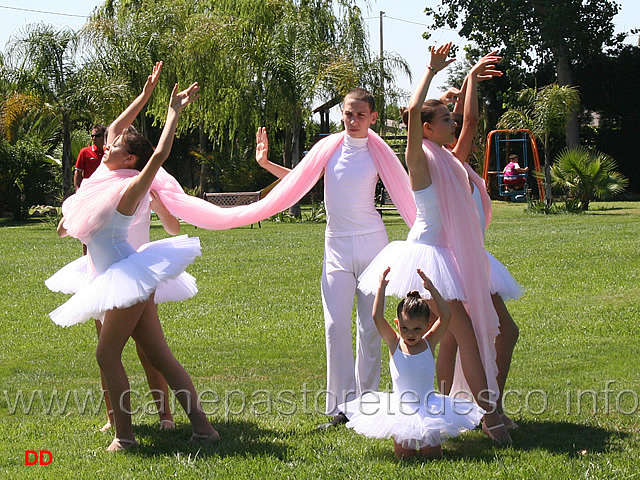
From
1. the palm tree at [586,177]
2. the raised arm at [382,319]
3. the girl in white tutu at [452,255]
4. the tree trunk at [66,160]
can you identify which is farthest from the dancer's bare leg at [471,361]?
the tree trunk at [66,160]

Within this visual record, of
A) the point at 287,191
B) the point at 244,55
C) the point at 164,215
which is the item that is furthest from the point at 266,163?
the point at 244,55

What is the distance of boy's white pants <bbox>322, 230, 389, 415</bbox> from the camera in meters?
5.95

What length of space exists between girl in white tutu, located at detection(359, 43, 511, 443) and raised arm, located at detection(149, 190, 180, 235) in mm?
1295

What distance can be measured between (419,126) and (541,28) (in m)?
33.6

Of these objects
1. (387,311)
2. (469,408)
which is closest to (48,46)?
(387,311)

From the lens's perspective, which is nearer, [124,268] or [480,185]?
[124,268]

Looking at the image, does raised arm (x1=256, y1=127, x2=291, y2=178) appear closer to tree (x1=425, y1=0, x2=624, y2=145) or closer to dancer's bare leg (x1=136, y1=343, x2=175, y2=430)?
dancer's bare leg (x1=136, y1=343, x2=175, y2=430)

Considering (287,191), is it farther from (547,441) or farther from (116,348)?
(547,441)

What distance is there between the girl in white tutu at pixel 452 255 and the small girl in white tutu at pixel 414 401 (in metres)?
0.19

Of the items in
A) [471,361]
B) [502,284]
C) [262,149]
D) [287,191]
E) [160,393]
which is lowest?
[160,393]

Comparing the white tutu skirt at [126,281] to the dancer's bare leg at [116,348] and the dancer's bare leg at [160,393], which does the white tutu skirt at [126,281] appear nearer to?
the dancer's bare leg at [116,348]

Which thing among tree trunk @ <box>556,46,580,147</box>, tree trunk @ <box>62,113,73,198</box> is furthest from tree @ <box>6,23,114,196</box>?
tree trunk @ <box>556,46,580,147</box>

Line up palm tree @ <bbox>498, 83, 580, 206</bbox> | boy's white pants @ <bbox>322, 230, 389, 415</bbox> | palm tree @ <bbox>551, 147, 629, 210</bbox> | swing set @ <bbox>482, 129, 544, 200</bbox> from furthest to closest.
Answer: swing set @ <bbox>482, 129, 544, 200</bbox>
palm tree @ <bbox>498, 83, 580, 206</bbox>
palm tree @ <bbox>551, 147, 629, 210</bbox>
boy's white pants @ <bbox>322, 230, 389, 415</bbox>

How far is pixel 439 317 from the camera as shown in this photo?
5047 mm
